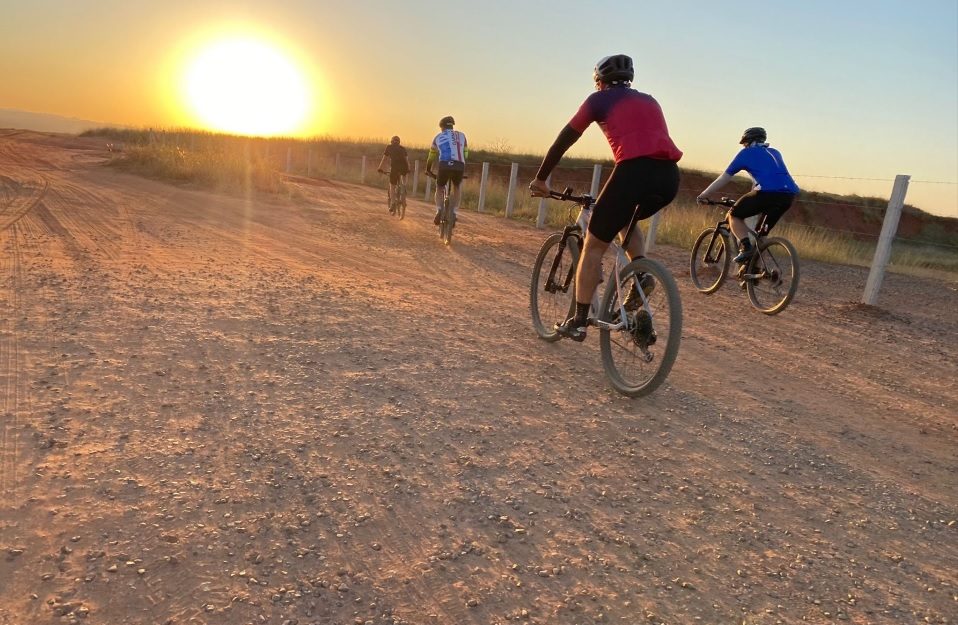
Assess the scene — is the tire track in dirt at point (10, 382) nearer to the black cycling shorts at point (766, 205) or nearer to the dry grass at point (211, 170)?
the black cycling shorts at point (766, 205)

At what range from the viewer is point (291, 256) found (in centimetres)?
662

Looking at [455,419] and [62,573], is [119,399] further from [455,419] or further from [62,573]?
[455,419]

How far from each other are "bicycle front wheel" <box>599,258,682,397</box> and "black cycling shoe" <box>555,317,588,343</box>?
0.65 ft

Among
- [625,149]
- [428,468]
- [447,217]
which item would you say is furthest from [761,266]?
[428,468]

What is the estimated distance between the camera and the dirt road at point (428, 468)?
5.42ft

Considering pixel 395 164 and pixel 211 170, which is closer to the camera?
pixel 395 164

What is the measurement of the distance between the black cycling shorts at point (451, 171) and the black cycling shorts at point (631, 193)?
6164 millimetres

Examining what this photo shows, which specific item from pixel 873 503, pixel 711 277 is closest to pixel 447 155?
pixel 711 277

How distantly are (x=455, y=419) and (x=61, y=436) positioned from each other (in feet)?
5.49

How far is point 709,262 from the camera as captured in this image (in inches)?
290

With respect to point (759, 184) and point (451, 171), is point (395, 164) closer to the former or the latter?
point (451, 171)

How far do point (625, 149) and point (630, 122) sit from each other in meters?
0.16

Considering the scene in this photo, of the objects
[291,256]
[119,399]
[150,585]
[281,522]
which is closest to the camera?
[150,585]

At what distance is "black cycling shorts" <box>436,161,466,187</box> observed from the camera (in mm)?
9242
